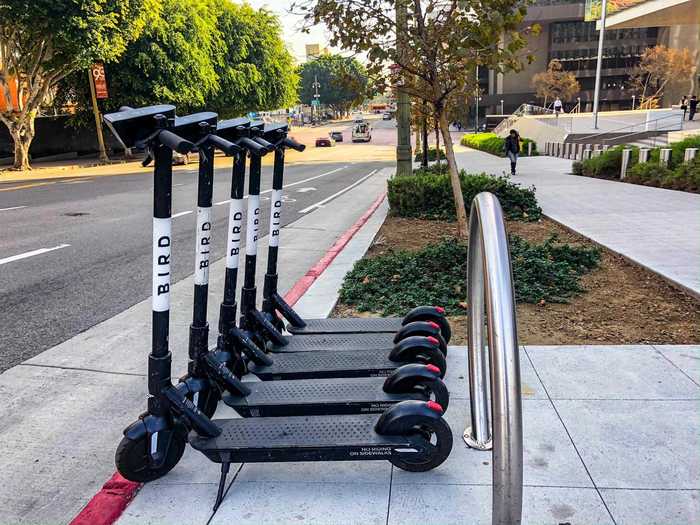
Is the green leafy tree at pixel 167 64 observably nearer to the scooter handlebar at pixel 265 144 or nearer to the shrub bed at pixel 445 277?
the shrub bed at pixel 445 277

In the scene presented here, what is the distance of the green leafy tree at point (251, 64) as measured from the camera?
39312mm

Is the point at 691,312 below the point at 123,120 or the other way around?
below

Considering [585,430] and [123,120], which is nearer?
[123,120]

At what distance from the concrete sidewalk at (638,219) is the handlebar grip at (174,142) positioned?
5.28 meters

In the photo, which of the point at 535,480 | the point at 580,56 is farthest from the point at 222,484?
Result: the point at 580,56

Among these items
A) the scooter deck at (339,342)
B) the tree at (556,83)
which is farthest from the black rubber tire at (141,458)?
the tree at (556,83)

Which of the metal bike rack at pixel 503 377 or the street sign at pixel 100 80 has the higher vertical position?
the street sign at pixel 100 80

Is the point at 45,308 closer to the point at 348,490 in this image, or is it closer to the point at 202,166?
the point at 202,166

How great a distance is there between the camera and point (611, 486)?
286 cm

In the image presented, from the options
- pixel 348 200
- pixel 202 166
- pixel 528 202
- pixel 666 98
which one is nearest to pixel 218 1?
pixel 348 200

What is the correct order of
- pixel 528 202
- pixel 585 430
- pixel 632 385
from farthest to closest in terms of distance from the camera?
1. pixel 528 202
2. pixel 632 385
3. pixel 585 430

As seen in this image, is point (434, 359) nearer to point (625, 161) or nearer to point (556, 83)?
point (625, 161)

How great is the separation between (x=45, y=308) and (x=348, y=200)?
452 inches

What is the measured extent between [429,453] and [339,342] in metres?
1.64
